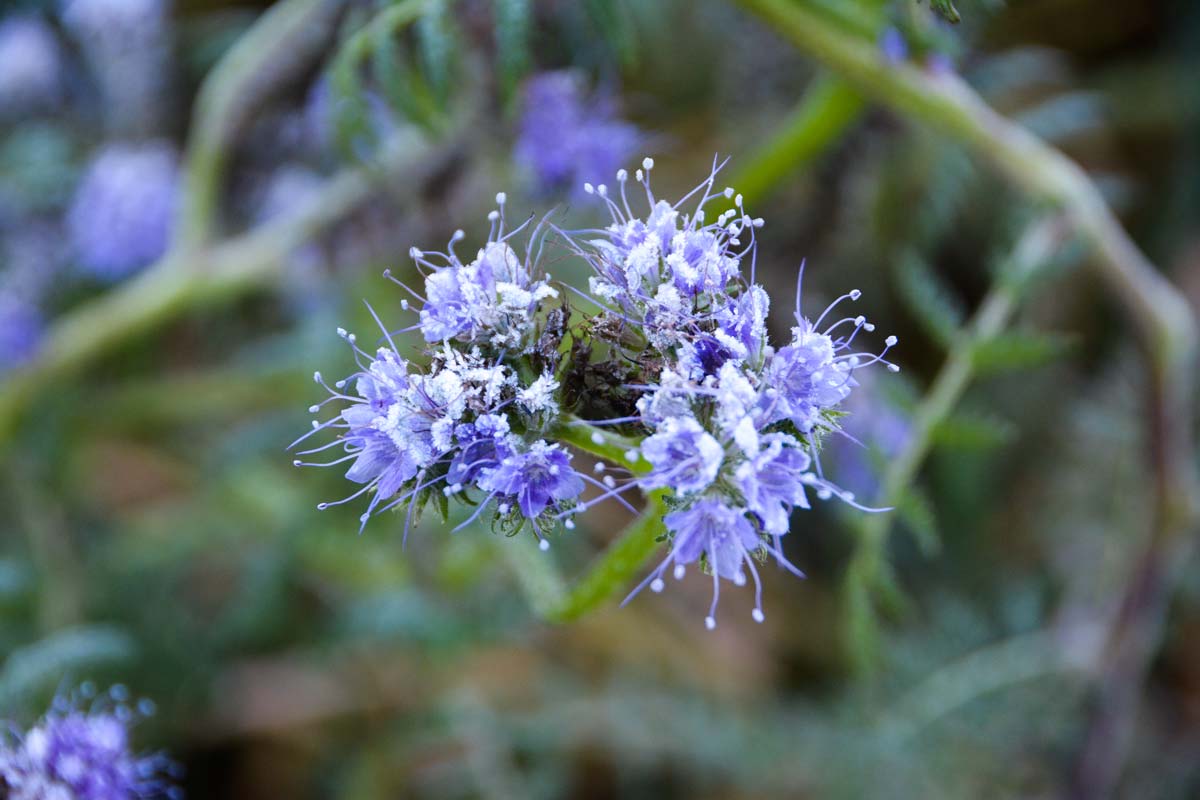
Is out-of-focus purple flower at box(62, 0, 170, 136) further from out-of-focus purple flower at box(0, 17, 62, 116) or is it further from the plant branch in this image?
the plant branch

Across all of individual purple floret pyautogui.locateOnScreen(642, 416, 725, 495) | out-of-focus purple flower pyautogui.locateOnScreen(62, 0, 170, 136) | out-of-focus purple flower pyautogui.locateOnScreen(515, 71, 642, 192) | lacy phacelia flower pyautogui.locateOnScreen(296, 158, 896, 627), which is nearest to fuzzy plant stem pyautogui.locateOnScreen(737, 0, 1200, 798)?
out-of-focus purple flower pyautogui.locateOnScreen(515, 71, 642, 192)

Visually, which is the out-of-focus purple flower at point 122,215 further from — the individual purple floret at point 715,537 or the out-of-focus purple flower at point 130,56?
the individual purple floret at point 715,537

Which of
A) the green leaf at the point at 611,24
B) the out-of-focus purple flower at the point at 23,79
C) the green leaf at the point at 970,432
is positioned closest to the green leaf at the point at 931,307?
the green leaf at the point at 970,432

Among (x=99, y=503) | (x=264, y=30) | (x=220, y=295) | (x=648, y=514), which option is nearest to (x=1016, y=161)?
(x=648, y=514)

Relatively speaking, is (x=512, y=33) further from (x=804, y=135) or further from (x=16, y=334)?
(x=16, y=334)

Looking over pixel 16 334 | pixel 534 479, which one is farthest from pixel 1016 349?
pixel 16 334

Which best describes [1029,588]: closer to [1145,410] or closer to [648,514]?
[1145,410]

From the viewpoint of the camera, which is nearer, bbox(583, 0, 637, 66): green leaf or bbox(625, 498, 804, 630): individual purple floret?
bbox(625, 498, 804, 630): individual purple floret
